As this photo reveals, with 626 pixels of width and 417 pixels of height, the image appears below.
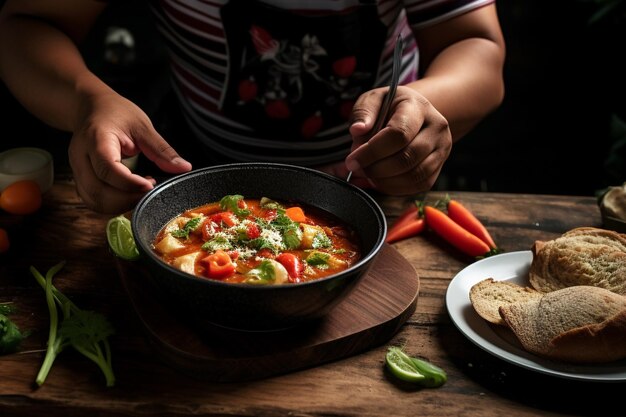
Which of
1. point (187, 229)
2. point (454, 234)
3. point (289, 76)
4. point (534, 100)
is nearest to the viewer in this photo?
point (187, 229)

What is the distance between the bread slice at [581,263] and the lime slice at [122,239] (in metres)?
1.21

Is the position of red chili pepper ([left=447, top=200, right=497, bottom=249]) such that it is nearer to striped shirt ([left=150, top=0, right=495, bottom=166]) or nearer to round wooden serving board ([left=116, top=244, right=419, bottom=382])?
round wooden serving board ([left=116, top=244, right=419, bottom=382])

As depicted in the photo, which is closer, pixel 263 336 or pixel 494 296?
pixel 263 336

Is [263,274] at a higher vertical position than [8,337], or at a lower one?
higher

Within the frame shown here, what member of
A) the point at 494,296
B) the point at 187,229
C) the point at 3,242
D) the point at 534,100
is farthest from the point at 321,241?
the point at 534,100

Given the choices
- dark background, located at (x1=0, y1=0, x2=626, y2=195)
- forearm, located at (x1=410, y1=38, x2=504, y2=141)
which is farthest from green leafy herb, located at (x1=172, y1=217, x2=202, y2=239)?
dark background, located at (x1=0, y1=0, x2=626, y2=195)

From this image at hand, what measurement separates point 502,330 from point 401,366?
1.02ft

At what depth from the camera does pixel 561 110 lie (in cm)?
505

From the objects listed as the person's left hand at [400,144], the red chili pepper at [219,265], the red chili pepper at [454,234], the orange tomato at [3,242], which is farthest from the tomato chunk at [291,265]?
the orange tomato at [3,242]

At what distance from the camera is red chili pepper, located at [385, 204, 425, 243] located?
7.93 ft

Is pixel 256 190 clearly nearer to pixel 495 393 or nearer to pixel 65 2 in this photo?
pixel 495 393

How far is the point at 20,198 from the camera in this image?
96.5 inches

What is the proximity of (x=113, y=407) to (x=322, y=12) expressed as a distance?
1630 millimetres

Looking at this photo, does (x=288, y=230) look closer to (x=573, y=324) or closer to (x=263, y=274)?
(x=263, y=274)
